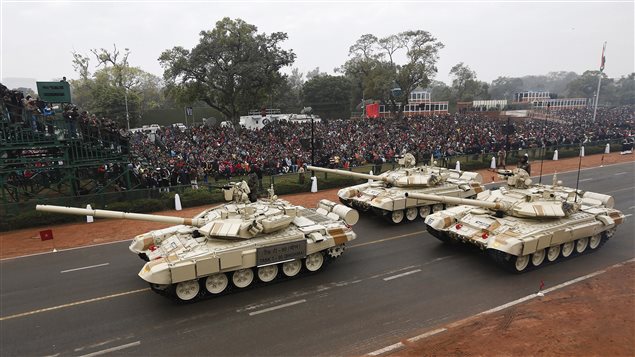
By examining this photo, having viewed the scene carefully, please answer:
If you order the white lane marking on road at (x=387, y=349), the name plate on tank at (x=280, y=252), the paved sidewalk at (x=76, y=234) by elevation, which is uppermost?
the name plate on tank at (x=280, y=252)

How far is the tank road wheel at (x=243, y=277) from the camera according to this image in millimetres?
11984

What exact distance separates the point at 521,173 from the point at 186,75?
1328 inches

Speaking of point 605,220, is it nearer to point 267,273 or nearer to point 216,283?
point 267,273

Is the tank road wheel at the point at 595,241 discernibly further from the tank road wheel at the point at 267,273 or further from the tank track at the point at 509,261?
the tank road wheel at the point at 267,273

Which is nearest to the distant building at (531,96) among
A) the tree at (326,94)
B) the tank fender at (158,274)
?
the tree at (326,94)

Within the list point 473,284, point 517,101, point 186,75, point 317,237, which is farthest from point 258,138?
point 517,101

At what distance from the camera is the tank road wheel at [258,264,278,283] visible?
12398mm

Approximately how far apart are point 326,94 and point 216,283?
5884 centimetres

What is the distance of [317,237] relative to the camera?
12.7 m

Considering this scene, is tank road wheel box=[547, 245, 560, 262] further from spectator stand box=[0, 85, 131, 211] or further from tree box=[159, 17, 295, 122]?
tree box=[159, 17, 295, 122]

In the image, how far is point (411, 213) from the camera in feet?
63.0

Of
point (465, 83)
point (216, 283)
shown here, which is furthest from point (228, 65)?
point (465, 83)

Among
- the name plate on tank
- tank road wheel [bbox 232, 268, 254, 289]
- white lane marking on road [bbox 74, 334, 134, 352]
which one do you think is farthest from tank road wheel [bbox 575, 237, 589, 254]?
white lane marking on road [bbox 74, 334, 134, 352]

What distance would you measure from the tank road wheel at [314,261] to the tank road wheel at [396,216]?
247 inches
